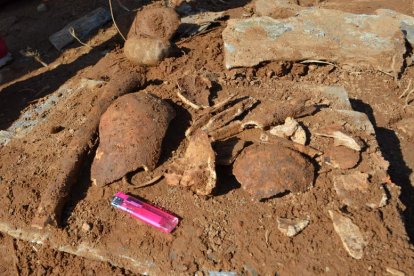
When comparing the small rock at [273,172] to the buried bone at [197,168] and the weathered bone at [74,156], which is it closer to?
the buried bone at [197,168]

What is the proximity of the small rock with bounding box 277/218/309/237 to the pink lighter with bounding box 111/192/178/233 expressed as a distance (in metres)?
0.75

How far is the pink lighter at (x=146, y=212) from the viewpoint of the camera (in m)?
2.89

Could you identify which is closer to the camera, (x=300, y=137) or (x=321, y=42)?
(x=300, y=137)

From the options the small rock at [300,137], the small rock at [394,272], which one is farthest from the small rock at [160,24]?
the small rock at [394,272]

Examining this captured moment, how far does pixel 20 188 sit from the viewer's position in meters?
3.32

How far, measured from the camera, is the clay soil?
269 centimetres

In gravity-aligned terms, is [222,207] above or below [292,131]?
below

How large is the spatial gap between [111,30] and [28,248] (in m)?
3.81

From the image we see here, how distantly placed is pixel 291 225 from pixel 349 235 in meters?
0.39

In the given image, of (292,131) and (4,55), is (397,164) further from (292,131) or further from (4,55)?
(4,55)

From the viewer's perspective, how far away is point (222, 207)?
9.81 ft

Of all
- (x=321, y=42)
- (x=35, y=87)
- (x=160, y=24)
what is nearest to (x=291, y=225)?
(x=321, y=42)

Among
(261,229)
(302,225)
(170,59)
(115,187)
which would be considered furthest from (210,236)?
(170,59)

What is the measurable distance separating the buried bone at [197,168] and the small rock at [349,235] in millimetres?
904
